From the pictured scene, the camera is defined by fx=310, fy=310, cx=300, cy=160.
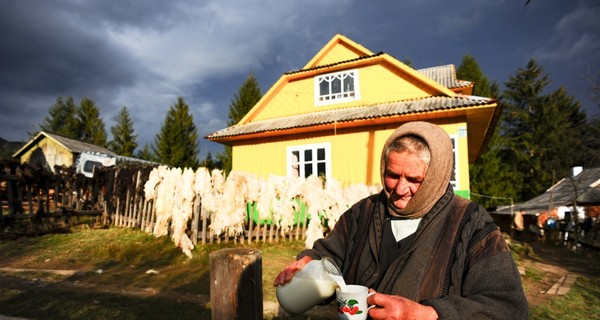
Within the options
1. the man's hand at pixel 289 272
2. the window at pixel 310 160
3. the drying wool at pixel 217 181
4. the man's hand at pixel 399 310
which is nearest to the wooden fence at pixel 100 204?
the drying wool at pixel 217 181

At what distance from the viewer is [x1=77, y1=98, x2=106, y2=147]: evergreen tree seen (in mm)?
46156

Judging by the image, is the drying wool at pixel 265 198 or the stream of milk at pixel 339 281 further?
the drying wool at pixel 265 198

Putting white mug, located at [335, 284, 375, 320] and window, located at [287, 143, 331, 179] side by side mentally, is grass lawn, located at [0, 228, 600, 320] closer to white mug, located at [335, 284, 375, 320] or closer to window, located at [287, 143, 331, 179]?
white mug, located at [335, 284, 375, 320]

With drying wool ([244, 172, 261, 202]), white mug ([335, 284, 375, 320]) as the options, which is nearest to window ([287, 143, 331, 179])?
drying wool ([244, 172, 261, 202])

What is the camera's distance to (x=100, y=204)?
38.4ft

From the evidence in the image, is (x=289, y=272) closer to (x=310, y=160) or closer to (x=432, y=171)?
(x=432, y=171)

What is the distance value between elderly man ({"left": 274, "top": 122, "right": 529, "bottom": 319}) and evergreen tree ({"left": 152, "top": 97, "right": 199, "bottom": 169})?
31326 millimetres

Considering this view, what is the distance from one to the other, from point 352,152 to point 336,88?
336 cm

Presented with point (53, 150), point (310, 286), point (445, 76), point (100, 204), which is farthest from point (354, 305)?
point (53, 150)

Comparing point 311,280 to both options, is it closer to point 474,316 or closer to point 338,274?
point 338,274

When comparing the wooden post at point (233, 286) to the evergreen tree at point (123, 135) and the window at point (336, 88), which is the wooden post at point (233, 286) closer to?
the window at point (336, 88)

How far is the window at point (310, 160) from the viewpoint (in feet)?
39.1

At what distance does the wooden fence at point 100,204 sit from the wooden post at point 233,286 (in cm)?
644

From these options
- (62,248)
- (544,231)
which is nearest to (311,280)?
(62,248)
